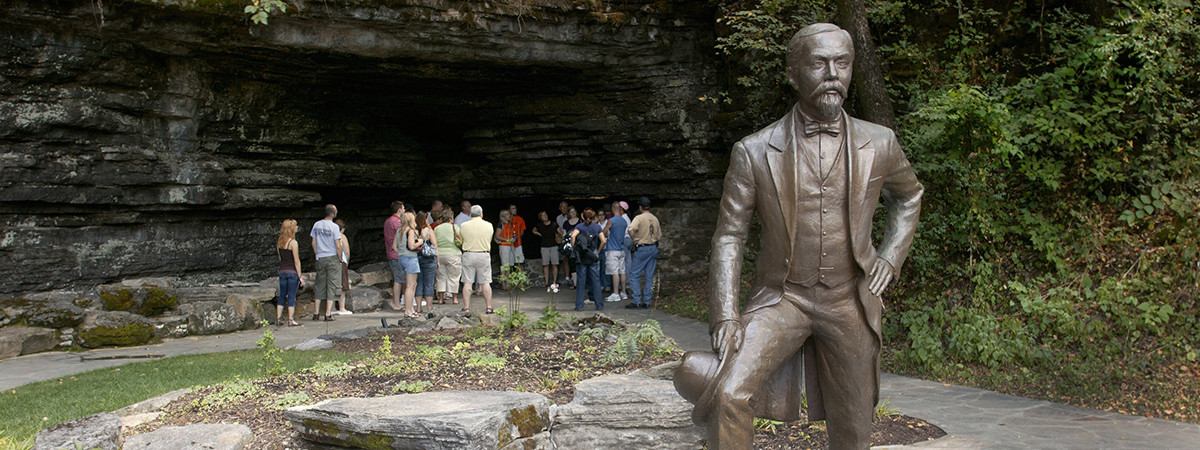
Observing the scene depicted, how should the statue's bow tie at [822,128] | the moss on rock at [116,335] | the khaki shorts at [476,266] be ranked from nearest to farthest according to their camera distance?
the statue's bow tie at [822,128], the moss on rock at [116,335], the khaki shorts at [476,266]

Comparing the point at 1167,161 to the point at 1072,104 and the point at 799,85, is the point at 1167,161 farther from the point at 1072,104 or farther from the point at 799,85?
the point at 799,85

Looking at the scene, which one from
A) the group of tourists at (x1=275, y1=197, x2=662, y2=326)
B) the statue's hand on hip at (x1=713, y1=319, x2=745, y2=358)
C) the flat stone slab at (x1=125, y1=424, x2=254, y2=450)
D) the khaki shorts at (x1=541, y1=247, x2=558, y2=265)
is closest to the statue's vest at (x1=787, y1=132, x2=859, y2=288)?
the statue's hand on hip at (x1=713, y1=319, x2=745, y2=358)

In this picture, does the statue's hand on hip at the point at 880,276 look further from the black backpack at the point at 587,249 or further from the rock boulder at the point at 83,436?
the black backpack at the point at 587,249

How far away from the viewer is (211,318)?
10664 millimetres

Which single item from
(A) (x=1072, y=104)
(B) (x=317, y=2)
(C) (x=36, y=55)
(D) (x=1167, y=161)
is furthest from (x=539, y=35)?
(D) (x=1167, y=161)

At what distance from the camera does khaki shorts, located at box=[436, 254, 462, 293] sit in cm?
1185

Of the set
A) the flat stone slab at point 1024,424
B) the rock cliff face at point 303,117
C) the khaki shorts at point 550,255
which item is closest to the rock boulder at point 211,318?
the rock cliff face at point 303,117

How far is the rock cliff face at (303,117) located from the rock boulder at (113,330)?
344 centimetres

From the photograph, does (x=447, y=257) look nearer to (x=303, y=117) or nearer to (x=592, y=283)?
(x=592, y=283)

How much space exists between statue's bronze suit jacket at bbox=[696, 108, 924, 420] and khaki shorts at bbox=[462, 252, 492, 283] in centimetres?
817

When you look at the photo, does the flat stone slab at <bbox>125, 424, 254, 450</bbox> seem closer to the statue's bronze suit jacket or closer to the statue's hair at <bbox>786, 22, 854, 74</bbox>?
the statue's bronze suit jacket

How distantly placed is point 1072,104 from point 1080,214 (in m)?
1.08

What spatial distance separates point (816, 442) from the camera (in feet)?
17.2

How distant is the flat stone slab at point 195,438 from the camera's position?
4527 mm
